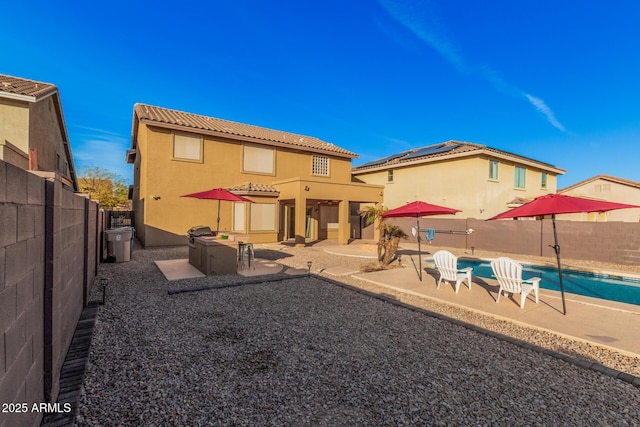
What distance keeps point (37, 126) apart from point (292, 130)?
56.5 feet

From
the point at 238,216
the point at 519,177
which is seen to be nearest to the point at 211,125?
the point at 238,216

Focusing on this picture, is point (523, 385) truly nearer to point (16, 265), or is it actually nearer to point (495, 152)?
point (16, 265)

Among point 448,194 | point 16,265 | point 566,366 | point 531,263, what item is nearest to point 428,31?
point 448,194

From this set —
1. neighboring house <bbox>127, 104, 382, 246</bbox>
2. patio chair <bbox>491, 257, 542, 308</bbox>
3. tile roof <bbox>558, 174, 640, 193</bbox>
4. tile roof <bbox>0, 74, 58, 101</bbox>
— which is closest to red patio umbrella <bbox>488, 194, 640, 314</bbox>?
patio chair <bbox>491, 257, 542, 308</bbox>

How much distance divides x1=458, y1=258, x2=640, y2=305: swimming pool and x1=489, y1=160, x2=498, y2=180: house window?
1007 centimetres

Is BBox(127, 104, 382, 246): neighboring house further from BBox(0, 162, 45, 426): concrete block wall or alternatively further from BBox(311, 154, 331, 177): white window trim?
BBox(0, 162, 45, 426): concrete block wall

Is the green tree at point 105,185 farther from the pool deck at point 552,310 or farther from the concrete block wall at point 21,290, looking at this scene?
the concrete block wall at point 21,290

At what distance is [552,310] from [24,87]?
69.0ft

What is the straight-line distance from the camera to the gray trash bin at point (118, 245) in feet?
38.2

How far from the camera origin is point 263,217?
758 inches

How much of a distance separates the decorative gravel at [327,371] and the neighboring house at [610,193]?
26.7 m

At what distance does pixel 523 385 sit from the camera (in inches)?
147

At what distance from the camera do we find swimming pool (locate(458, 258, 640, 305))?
373 inches

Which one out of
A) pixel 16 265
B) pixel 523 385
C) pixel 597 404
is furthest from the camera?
pixel 523 385
